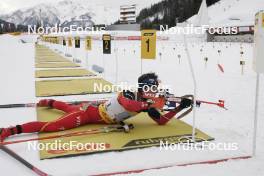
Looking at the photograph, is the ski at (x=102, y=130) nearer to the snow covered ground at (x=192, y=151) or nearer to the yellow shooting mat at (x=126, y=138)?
the yellow shooting mat at (x=126, y=138)

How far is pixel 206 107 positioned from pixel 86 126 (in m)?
2.77

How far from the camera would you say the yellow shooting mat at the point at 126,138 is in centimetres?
448

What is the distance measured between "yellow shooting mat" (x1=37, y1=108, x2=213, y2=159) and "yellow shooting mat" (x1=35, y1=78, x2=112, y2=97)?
3.25m

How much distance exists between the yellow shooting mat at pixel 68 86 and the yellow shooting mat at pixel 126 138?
10.7 ft

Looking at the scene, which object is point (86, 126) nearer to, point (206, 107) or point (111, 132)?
point (111, 132)

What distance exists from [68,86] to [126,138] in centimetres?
504

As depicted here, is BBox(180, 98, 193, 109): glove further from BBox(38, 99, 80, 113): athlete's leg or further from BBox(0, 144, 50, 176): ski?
BBox(0, 144, 50, 176): ski

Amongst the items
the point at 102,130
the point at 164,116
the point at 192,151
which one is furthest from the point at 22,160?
the point at 164,116

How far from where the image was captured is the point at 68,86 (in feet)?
31.6

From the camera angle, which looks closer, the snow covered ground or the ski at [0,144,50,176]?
the ski at [0,144,50,176]

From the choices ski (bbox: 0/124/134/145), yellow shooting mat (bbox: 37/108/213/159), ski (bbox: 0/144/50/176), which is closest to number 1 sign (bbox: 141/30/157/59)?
yellow shooting mat (bbox: 37/108/213/159)

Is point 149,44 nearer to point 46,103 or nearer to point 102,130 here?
point 46,103

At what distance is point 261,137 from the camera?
16.9ft

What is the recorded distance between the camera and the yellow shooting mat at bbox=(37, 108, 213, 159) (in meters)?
4.48
